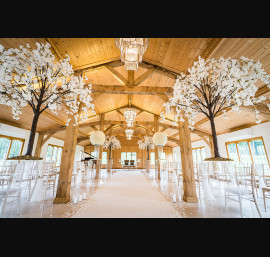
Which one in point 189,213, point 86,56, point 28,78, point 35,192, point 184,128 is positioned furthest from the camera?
point 86,56

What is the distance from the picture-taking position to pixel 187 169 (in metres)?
3.19

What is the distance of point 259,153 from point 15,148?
1219cm

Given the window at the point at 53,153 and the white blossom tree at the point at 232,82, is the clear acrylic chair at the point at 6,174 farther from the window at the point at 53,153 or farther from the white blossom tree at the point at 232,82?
the window at the point at 53,153

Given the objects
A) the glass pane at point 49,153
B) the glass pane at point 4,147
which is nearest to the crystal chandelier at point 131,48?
the glass pane at point 4,147

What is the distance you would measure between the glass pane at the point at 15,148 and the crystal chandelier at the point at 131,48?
8.01 meters

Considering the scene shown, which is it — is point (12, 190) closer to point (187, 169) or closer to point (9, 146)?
point (187, 169)

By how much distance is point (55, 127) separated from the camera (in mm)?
8195

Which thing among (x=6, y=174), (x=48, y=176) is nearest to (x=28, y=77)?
(x=6, y=174)

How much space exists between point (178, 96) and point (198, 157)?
9.76 m

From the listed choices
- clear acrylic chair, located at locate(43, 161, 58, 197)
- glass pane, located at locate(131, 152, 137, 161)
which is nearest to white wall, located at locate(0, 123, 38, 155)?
clear acrylic chair, located at locate(43, 161, 58, 197)

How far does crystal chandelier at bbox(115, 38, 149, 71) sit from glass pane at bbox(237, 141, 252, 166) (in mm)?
7345
